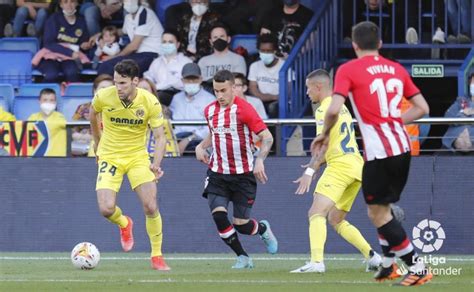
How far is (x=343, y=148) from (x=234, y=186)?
133 cm

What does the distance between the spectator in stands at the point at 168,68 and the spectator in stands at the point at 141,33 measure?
45cm

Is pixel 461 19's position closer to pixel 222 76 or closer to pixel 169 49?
pixel 169 49

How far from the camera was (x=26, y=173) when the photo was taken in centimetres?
1730

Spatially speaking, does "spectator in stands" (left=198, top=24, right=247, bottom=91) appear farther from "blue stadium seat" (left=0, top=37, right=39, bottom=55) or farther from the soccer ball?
the soccer ball

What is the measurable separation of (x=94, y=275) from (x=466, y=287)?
3742mm

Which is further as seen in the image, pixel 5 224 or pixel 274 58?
pixel 274 58

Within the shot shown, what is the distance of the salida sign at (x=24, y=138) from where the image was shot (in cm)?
1731

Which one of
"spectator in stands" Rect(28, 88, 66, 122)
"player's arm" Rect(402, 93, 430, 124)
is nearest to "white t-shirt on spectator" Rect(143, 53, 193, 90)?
"spectator in stands" Rect(28, 88, 66, 122)

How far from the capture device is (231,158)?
554 inches

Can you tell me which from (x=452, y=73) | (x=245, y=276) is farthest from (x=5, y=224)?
(x=452, y=73)

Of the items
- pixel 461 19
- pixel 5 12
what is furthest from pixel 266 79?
pixel 5 12

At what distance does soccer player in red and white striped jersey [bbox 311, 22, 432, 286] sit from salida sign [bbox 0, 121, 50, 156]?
715cm

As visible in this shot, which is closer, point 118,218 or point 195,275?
point 195,275

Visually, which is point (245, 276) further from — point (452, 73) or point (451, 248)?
point (452, 73)
